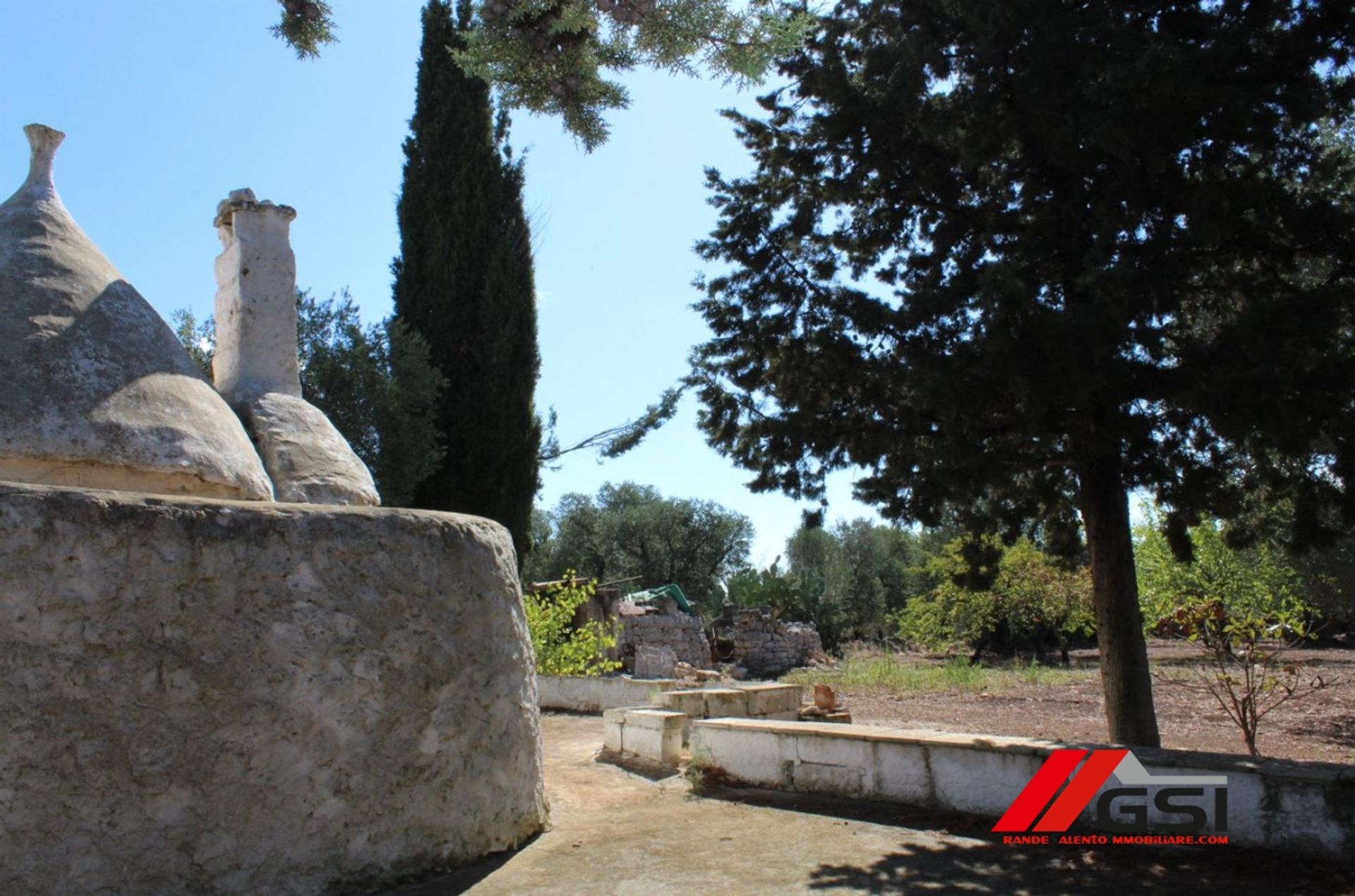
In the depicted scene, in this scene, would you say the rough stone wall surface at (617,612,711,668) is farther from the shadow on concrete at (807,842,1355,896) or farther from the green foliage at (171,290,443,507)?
the shadow on concrete at (807,842,1355,896)

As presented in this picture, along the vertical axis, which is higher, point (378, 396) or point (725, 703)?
point (378, 396)

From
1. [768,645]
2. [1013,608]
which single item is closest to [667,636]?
[768,645]

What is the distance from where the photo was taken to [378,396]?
47.5 ft

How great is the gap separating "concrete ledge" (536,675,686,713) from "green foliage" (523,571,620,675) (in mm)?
377

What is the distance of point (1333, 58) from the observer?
5559 millimetres

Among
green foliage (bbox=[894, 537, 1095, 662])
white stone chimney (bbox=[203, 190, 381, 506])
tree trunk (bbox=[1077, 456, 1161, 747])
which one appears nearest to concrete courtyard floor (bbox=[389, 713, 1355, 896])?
tree trunk (bbox=[1077, 456, 1161, 747])

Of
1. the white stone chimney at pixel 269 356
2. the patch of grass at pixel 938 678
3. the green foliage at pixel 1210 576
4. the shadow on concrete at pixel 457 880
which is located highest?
the white stone chimney at pixel 269 356

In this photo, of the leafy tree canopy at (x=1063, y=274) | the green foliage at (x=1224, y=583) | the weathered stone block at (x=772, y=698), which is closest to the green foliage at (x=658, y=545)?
the green foliage at (x=1224, y=583)

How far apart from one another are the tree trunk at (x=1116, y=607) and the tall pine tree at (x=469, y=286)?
1086 cm

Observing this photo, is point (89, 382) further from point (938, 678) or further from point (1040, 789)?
point (938, 678)

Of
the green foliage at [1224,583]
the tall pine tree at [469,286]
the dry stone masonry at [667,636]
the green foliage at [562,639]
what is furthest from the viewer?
the dry stone masonry at [667,636]

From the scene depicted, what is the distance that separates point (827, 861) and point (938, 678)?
1108cm

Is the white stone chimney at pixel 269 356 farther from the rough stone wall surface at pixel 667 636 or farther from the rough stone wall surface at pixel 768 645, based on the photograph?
the rough stone wall surface at pixel 768 645

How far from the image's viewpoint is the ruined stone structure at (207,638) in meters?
3.90
